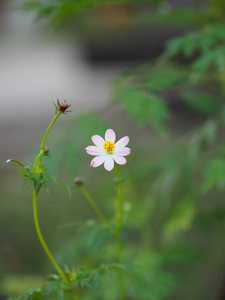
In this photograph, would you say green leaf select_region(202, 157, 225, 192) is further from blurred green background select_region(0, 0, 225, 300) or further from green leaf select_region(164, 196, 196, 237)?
green leaf select_region(164, 196, 196, 237)

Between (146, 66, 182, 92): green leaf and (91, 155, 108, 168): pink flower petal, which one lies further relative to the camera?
(146, 66, 182, 92): green leaf

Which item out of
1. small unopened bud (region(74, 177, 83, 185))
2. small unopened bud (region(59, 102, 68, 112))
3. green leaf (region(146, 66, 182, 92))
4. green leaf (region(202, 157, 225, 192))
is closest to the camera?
small unopened bud (region(59, 102, 68, 112))

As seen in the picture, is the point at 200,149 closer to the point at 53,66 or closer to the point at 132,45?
the point at 132,45

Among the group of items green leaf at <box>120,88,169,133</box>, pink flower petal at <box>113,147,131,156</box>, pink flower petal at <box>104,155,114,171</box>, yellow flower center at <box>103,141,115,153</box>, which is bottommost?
pink flower petal at <box>104,155,114,171</box>

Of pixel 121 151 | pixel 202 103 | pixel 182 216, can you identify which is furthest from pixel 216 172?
pixel 121 151

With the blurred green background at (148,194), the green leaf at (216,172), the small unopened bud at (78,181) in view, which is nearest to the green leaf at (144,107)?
the blurred green background at (148,194)

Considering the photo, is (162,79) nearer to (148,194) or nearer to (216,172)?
(216,172)

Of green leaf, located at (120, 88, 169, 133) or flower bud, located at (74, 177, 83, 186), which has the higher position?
green leaf, located at (120, 88, 169, 133)

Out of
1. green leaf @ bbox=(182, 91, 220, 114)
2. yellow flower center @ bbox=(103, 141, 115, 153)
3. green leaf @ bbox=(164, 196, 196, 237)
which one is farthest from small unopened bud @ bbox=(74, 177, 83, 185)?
green leaf @ bbox=(182, 91, 220, 114)
